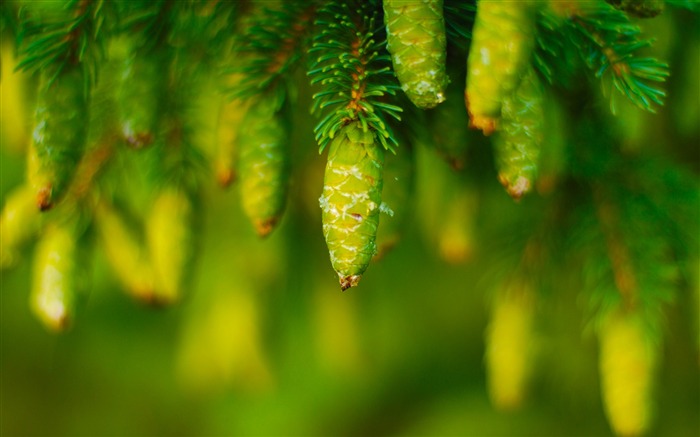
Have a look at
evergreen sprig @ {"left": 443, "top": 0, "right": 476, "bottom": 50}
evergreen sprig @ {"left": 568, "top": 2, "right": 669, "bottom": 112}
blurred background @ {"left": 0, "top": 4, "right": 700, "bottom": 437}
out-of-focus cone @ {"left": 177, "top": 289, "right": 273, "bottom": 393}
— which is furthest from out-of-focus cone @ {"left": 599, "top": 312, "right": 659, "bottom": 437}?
out-of-focus cone @ {"left": 177, "top": 289, "right": 273, "bottom": 393}

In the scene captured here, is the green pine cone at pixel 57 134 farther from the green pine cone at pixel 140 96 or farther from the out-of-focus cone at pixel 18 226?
the out-of-focus cone at pixel 18 226

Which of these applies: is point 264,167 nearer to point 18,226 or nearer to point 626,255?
point 18,226

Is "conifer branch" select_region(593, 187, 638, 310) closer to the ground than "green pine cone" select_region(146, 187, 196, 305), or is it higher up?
closer to the ground

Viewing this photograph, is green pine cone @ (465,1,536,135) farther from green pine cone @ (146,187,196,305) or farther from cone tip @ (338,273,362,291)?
green pine cone @ (146,187,196,305)

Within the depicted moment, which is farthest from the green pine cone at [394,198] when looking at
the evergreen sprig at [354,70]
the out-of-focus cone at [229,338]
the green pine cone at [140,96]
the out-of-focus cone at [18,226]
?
the out-of-focus cone at [229,338]

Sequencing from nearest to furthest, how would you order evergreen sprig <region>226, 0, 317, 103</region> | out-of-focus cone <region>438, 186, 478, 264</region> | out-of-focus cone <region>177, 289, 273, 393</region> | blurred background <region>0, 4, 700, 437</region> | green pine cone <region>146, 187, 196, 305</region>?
1. evergreen sprig <region>226, 0, 317, 103</region>
2. green pine cone <region>146, 187, 196, 305</region>
3. out-of-focus cone <region>438, 186, 478, 264</region>
4. blurred background <region>0, 4, 700, 437</region>
5. out-of-focus cone <region>177, 289, 273, 393</region>

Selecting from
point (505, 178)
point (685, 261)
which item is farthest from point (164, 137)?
point (685, 261)
